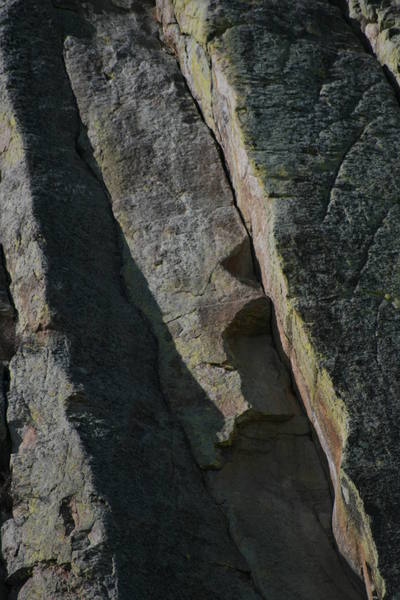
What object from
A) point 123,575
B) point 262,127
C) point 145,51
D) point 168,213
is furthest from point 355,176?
point 123,575

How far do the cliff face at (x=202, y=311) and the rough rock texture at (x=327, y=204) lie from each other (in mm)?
17

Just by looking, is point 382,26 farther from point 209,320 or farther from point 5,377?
point 5,377

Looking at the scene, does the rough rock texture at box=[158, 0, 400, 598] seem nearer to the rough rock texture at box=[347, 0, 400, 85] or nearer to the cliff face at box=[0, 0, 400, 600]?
the cliff face at box=[0, 0, 400, 600]

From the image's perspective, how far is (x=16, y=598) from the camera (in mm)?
5652

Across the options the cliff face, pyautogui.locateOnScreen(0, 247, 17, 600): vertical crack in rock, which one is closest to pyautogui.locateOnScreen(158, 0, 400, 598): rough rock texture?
the cliff face

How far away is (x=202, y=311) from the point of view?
692 centimetres

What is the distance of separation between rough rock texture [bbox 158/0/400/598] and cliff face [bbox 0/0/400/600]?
0.02 meters

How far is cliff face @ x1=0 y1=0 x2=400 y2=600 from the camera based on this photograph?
18.9 ft

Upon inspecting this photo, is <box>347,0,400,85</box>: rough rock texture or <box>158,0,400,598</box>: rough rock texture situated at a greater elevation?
<box>347,0,400,85</box>: rough rock texture

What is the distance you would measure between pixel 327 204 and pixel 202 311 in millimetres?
1127

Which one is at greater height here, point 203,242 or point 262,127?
point 262,127

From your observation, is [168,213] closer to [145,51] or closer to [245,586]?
[145,51]

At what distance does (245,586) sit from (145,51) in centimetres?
502

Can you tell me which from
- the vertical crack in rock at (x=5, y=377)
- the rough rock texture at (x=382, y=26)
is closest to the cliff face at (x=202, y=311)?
the vertical crack in rock at (x=5, y=377)
